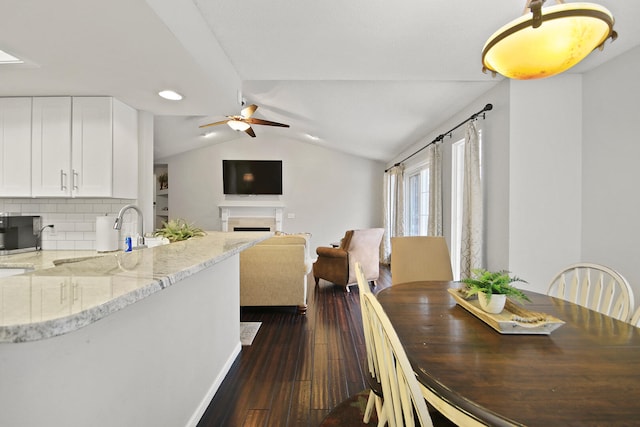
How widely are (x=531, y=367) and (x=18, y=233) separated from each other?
348 centimetres

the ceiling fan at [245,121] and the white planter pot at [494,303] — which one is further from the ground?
the ceiling fan at [245,121]

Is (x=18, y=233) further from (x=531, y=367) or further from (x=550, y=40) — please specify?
(x=550, y=40)

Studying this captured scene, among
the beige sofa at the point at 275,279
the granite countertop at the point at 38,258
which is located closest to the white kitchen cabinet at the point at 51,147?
the granite countertop at the point at 38,258

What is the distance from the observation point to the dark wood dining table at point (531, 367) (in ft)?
2.29

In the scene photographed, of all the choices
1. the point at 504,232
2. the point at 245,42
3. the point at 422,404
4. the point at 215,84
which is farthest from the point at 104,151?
the point at 504,232

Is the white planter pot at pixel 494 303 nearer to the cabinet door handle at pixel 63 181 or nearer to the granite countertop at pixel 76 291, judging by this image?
the granite countertop at pixel 76 291

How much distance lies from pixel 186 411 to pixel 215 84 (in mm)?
2033

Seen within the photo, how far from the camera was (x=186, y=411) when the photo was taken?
5.24 ft

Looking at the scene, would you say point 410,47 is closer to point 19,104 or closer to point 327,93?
point 327,93

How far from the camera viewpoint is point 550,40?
3.72ft

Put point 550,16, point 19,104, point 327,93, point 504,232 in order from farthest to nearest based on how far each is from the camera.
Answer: point 327,93
point 504,232
point 19,104
point 550,16

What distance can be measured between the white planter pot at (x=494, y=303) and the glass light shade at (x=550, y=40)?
939 millimetres

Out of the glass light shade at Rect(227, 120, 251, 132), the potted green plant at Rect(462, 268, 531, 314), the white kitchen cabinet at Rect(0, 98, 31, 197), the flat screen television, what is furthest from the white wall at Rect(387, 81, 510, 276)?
the flat screen television

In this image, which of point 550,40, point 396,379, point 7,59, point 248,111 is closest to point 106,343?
point 396,379
